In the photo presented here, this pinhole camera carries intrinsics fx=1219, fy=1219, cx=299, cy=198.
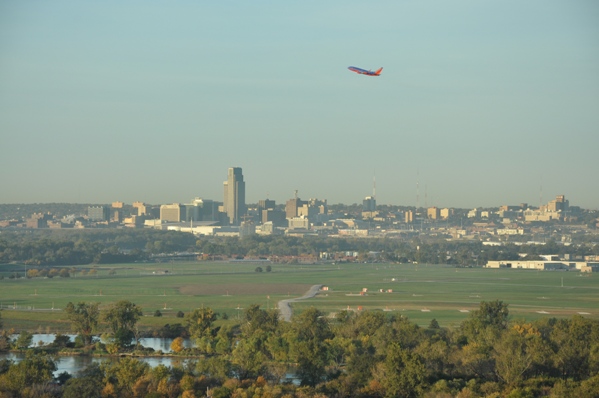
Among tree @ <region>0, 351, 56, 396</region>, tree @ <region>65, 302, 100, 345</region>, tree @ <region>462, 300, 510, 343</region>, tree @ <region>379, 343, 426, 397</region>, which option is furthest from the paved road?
tree @ <region>0, 351, 56, 396</region>

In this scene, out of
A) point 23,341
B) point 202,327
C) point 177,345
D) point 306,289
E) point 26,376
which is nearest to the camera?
point 26,376

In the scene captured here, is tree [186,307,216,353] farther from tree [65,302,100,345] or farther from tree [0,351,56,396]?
tree [0,351,56,396]

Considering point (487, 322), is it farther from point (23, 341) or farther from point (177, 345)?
point (23, 341)

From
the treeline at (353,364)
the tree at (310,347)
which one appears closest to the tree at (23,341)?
the treeline at (353,364)

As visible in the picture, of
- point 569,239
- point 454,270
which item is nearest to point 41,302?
point 454,270

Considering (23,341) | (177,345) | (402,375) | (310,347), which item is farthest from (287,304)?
(402,375)

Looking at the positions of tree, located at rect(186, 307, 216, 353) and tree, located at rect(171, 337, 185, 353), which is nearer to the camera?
tree, located at rect(171, 337, 185, 353)
